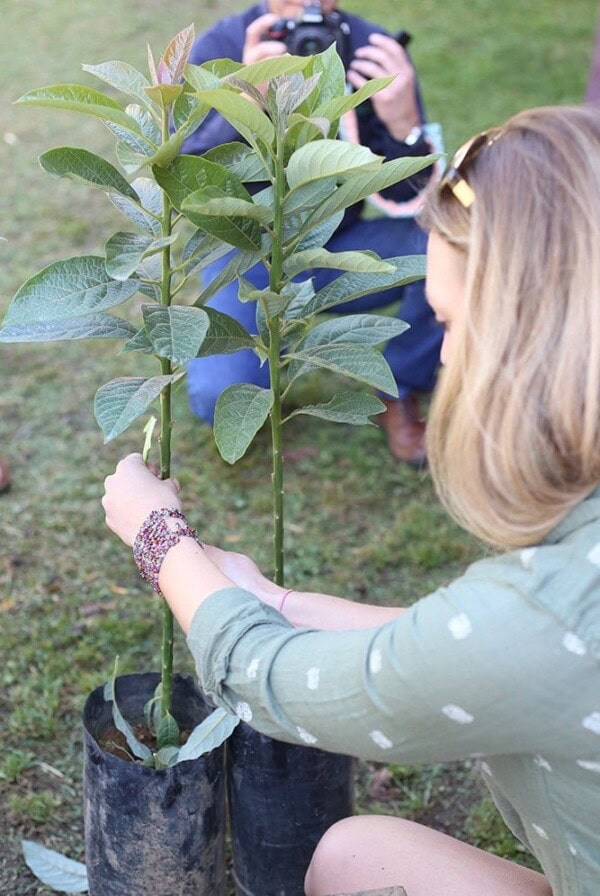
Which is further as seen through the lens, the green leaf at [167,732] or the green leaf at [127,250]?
the green leaf at [167,732]

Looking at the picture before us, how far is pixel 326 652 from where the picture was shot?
3.86ft

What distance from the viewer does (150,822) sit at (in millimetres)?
1604

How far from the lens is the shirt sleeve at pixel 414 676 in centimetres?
105

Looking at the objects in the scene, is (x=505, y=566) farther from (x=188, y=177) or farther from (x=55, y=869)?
(x=55, y=869)

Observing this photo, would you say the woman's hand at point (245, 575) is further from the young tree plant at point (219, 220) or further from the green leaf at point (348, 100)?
the green leaf at point (348, 100)

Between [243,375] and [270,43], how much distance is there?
1034 millimetres

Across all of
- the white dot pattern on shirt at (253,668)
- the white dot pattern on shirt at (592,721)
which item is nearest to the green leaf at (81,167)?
the white dot pattern on shirt at (253,668)

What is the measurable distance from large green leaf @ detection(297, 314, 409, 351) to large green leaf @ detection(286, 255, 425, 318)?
37mm

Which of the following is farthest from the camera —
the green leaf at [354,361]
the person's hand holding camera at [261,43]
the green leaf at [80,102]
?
the person's hand holding camera at [261,43]

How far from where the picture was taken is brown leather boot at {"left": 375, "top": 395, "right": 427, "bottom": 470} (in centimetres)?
339

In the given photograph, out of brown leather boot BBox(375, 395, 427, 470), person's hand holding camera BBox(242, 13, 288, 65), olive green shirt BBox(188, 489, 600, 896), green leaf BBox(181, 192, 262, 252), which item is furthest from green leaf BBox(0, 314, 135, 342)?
brown leather boot BBox(375, 395, 427, 470)

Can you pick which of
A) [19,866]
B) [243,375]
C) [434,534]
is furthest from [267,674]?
[243,375]

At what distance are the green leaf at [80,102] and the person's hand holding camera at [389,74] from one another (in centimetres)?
162

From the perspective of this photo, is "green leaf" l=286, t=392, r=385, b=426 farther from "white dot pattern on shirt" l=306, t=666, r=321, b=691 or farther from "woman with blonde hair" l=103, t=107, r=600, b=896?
"white dot pattern on shirt" l=306, t=666, r=321, b=691
